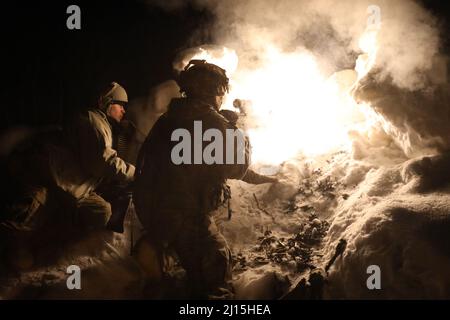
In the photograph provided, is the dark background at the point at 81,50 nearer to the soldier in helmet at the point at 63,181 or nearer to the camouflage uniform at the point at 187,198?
the soldier in helmet at the point at 63,181

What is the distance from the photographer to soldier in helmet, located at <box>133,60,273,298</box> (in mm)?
5383

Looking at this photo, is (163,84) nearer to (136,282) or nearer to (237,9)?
(237,9)

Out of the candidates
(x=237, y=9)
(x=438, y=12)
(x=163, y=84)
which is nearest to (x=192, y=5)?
(x=237, y=9)

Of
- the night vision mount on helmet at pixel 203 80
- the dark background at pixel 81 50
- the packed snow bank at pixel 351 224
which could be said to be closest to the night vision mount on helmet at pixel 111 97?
the dark background at pixel 81 50

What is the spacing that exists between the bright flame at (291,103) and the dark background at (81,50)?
114cm

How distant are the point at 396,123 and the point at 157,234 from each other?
4.05 m

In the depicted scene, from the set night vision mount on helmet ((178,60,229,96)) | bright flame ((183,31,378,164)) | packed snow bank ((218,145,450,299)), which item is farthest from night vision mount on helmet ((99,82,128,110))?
packed snow bank ((218,145,450,299))

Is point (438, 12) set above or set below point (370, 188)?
above

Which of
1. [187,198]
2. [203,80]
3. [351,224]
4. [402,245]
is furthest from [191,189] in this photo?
[402,245]

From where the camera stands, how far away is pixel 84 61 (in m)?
8.31

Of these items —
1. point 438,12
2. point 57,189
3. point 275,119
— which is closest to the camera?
point 57,189

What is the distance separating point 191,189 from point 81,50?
14.7 feet

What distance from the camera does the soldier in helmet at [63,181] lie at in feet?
19.2

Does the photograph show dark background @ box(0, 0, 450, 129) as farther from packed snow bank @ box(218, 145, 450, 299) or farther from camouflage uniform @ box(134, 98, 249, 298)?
packed snow bank @ box(218, 145, 450, 299)
